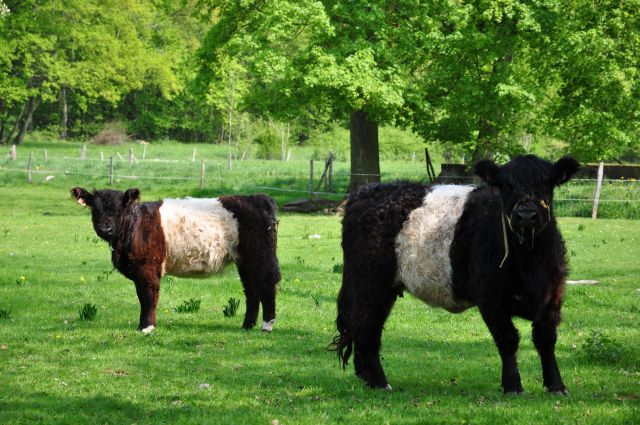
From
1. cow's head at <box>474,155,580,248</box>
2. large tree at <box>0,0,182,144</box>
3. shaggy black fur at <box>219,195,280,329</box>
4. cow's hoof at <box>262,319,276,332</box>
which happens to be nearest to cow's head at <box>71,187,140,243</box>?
shaggy black fur at <box>219,195,280,329</box>

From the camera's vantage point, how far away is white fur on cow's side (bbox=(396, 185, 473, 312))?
26.9 ft

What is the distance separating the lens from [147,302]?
11797 mm

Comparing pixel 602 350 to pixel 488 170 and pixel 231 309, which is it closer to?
pixel 488 170

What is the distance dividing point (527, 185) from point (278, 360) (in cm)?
376

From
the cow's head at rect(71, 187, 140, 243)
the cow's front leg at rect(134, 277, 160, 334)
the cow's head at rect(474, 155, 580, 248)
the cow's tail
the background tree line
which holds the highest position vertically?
the background tree line

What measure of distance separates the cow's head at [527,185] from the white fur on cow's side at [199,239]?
209 inches

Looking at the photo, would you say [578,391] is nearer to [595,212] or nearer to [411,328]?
[411,328]

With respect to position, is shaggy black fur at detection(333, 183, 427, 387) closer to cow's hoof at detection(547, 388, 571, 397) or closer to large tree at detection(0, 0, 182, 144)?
cow's hoof at detection(547, 388, 571, 397)

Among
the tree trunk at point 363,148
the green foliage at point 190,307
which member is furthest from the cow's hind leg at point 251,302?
the tree trunk at point 363,148

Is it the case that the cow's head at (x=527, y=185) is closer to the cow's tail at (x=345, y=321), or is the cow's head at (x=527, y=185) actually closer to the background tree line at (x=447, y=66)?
the cow's tail at (x=345, y=321)

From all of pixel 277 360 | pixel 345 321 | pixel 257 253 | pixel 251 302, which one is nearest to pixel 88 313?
pixel 251 302

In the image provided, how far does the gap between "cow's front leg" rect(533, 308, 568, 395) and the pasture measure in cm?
15

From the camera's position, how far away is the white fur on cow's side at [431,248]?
322 inches

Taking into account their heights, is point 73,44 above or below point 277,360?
above
